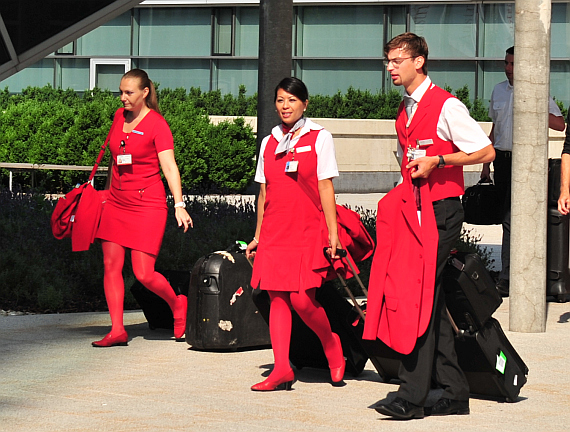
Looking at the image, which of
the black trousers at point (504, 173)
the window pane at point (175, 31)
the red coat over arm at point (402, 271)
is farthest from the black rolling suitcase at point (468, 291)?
the window pane at point (175, 31)

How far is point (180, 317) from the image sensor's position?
24.6 ft

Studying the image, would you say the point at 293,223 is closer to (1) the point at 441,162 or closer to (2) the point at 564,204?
(1) the point at 441,162

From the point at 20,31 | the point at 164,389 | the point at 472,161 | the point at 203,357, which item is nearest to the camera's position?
the point at 472,161

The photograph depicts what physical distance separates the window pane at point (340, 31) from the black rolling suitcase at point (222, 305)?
75.3 feet

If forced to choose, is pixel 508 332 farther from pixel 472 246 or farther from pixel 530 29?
pixel 472 246

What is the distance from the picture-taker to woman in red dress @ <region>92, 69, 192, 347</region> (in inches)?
280

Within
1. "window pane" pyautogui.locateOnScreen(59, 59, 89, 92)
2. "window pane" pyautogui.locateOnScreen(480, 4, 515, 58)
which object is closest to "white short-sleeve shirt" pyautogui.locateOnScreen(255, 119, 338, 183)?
"window pane" pyautogui.locateOnScreen(480, 4, 515, 58)

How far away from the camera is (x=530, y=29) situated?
307 inches

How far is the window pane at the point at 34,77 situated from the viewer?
3127 cm

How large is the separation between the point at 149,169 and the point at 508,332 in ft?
9.47

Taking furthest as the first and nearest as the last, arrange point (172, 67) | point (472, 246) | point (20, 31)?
point (172, 67) < point (20, 31) < point (472, 246)

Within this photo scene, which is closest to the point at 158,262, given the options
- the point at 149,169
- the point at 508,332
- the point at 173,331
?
the point at 173,331

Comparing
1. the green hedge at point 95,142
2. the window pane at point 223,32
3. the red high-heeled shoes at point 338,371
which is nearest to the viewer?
the red high-heeled shoes at point 338,371

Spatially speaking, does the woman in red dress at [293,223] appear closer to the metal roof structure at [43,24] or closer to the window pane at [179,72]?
the metal roof structure at [43,24]
